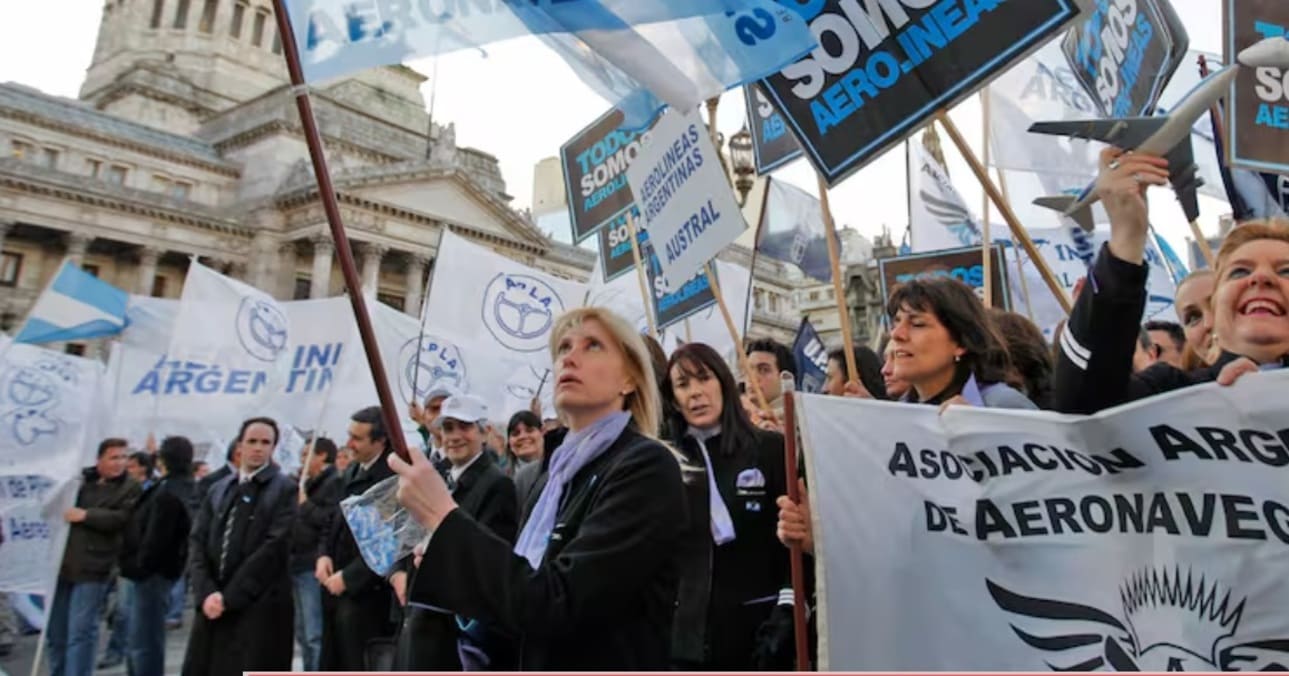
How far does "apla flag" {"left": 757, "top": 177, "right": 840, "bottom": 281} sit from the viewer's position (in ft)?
34.7

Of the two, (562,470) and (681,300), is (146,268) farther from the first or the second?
(562,470)

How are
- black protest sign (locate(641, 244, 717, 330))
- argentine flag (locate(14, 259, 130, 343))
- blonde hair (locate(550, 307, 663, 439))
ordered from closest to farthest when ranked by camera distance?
blonde hair (locate(550, 307, 663, 439)), black protest sign (locate(641, 244, 717, 330)), argentine flag (locate(14, 259, 130, 343))

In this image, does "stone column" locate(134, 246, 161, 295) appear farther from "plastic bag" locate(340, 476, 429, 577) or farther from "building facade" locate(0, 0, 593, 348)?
"plastic bag" locate(340, 476, 429, 577)

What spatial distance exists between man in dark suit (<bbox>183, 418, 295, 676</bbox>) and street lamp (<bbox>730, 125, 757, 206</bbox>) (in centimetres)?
606

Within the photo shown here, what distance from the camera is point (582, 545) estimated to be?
1.75 meters

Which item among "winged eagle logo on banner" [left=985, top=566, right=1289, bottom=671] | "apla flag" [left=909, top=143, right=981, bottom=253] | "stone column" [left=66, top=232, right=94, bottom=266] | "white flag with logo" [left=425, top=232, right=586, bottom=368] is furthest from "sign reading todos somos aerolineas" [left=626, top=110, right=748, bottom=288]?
"stone column" [left=66, top=232, right=94, bottom=266]

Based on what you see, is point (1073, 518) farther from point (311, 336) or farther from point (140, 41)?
point (140, 41)

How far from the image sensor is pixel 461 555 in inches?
65.9

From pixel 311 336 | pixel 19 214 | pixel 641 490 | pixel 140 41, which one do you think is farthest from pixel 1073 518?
pixel 140 41

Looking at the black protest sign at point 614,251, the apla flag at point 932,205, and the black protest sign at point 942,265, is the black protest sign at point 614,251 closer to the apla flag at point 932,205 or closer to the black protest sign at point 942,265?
the black protest sign at point 942,265

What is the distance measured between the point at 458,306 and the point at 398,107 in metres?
46.1

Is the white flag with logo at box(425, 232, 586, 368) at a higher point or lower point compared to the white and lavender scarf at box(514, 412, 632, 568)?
higher

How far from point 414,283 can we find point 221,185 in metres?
9.87

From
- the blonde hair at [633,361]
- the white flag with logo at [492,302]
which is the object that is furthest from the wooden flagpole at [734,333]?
the white flag with logo at [492,302]
